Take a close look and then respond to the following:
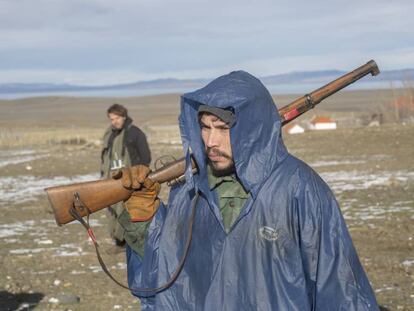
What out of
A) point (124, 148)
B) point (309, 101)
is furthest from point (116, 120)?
point (309, 101)

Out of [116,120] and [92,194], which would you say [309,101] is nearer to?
[92,194]

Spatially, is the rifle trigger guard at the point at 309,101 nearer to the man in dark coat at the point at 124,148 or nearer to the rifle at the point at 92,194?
the rifle at the point at 92,194

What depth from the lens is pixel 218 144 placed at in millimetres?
3596

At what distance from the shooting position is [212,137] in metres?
3.62

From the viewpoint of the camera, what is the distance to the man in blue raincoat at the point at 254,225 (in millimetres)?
3430

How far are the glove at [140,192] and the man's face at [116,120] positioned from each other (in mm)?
5895

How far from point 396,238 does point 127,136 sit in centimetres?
342

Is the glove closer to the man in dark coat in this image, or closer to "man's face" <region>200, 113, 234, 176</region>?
"man's face" <region>200, 113, 234, 176</region>

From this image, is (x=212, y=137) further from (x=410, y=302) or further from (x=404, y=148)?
(x=404, y=148)

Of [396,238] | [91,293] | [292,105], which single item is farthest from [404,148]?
[292,105]

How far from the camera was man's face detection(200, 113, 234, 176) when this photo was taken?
3588 mm

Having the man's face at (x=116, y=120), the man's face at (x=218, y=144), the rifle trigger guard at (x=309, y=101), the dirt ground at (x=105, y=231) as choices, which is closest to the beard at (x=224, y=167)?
the man's face at (x=218, y=144)

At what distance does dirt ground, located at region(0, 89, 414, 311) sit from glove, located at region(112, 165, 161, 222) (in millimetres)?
3821

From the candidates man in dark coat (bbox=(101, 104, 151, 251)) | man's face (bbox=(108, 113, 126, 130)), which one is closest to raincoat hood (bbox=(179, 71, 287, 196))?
A: man's face (bbox=(108, 113, 126, 130))
